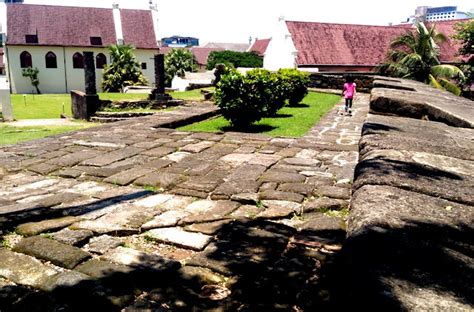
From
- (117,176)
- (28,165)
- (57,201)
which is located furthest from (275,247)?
(28,165)

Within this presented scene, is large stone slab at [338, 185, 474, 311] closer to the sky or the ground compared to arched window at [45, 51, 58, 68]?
closer to the ground

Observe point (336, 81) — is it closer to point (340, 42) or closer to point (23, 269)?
point (340, 42)

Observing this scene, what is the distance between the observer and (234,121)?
9039mm

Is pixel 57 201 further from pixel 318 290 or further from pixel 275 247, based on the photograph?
pixel 318 290

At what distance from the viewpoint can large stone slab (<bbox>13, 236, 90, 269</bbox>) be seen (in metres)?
2.65

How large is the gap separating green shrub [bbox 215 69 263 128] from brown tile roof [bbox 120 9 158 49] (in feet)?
93.2

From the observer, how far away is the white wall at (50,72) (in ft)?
107

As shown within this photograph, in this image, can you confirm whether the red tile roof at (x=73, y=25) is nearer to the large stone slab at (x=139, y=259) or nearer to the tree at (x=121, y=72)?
the tree at (x=121, y=72)

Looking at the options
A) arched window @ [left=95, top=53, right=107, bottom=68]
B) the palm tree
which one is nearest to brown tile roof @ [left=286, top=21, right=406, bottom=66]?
the palm tree

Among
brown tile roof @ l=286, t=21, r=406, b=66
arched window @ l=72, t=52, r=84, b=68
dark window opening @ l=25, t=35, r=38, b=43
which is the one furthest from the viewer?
arched window @ l=72, t=52, r=84, b=68

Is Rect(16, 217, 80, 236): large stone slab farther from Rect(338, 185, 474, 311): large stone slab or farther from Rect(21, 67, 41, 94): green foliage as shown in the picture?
Rect(21, 67, 41, 94): green foliage

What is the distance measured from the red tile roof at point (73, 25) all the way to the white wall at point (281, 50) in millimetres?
11661

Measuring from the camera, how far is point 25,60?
32938mm

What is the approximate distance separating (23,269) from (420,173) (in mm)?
2416
